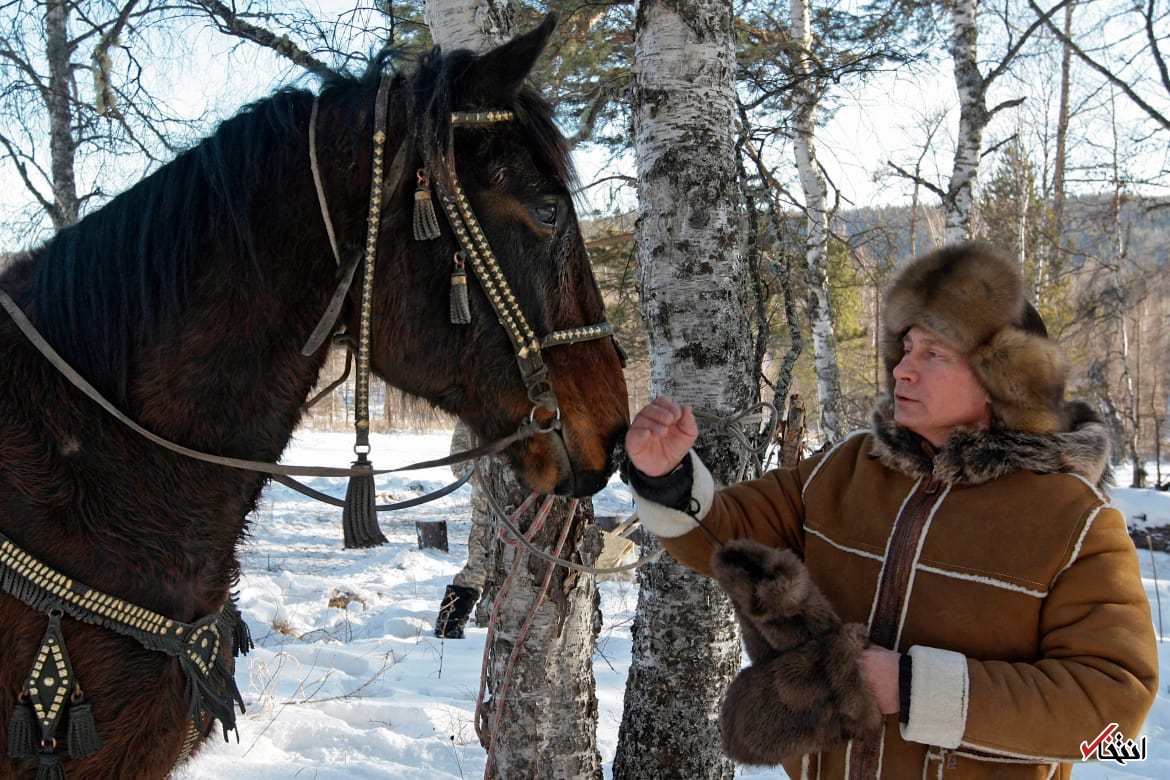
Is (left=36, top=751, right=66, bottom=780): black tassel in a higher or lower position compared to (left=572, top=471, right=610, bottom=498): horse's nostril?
lower

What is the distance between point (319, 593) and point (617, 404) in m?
6.53

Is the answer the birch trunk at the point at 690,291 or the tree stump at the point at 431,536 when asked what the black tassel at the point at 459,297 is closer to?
the birch trunk at the point at 690,291

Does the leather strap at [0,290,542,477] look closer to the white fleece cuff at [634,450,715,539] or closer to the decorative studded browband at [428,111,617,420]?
the decorative studded browband at [428,111,617,420]

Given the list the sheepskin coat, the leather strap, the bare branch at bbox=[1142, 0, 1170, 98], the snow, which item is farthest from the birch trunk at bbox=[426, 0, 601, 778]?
the bare branch at bbox=[1142, 0, 1170, 98]

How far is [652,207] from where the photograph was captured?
2773 mm

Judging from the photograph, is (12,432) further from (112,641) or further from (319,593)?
(319,593)

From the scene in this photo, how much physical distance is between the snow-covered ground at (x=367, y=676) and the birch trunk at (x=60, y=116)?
13.7 feet

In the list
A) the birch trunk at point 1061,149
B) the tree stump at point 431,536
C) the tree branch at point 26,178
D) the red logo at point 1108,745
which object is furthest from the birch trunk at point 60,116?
the birch trunk at point 1061,149

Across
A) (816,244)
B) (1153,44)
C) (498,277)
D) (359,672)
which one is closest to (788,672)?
(498,277)

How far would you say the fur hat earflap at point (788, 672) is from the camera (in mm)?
1576

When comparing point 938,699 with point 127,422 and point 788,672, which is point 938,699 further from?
point 127,422

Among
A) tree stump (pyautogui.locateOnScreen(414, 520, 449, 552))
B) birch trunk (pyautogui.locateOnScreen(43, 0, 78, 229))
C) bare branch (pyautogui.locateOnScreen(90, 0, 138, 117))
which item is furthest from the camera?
tree stump (pyautogui.locateOnScreen(414, 520, 449, 552))

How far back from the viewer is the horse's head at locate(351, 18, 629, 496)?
1653 mm

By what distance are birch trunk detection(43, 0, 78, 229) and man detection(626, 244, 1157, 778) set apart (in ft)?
26.0
